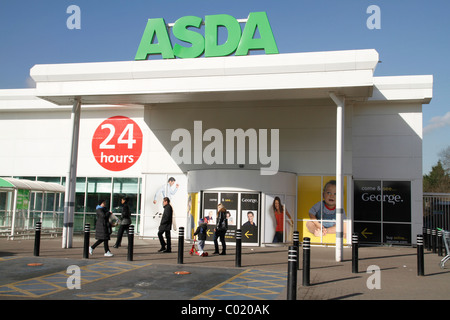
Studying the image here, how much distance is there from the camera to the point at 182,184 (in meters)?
21.8

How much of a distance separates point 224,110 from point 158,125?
347 cm

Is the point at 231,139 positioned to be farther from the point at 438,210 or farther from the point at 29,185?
the point at 438,210

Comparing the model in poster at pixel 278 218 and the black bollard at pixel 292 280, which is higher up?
the model in poster at pixel 278 218

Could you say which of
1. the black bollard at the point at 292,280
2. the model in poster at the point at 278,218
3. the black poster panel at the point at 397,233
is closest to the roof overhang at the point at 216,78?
the model in poster at the point at 278,218

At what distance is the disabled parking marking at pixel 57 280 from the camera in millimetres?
8453

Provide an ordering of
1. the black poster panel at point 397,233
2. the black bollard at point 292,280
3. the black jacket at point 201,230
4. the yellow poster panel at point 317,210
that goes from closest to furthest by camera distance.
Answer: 1. the black bollard at point 292,280
2. the black jacket at point 201,230
3. the yellow poster panel at point 317,210
4. the black poster panel at point 397,233

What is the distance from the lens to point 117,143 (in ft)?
76.6

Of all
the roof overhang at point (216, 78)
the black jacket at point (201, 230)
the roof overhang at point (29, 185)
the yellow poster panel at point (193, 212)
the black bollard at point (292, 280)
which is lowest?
the black bollard at point (292, 280)

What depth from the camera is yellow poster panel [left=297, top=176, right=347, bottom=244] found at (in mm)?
20312

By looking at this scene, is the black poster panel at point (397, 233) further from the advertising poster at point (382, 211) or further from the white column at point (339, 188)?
the white column at point (339, 188)

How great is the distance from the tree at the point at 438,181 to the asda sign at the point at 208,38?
40.8 meters

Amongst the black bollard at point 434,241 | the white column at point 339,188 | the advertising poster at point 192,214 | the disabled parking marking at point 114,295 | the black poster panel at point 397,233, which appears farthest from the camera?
the black poster panel at point 397,233
